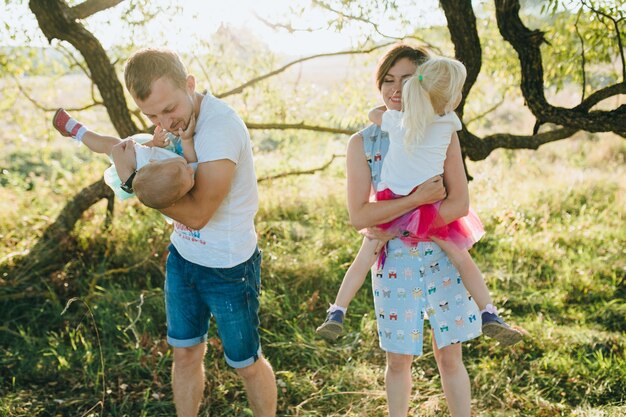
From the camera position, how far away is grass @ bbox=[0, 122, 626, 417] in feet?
11.7

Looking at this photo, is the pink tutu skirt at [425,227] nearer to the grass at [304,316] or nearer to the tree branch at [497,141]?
the grass at [304,316]

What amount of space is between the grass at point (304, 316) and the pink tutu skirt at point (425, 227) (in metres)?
1.20

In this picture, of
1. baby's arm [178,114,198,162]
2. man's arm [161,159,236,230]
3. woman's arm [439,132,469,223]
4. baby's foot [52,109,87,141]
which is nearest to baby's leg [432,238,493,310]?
woman's arm [439,132,469,223]

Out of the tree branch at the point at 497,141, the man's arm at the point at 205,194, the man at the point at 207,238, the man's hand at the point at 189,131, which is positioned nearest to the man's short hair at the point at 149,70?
the man at the point at 207,238

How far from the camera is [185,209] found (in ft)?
7.78

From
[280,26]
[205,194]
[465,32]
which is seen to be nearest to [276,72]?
[280,26]

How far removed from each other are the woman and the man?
1.62 feet

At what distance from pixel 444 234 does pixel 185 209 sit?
1.07m

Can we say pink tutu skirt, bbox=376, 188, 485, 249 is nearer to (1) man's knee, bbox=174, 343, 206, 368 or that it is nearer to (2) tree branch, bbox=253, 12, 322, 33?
(1) man's knee, bbox=174, 343, 206, 368

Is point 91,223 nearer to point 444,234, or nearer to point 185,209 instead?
point 185,209

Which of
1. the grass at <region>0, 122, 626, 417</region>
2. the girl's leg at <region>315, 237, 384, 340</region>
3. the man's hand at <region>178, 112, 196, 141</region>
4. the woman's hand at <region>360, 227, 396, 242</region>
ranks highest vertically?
the man's hand at <region>178, 112, 196, 141</region>

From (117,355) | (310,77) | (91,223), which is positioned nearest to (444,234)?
(117,355)

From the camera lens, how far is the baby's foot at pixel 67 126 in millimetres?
2718

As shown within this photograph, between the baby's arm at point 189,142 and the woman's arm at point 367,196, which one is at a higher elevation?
the baby's arm at point 189,142
